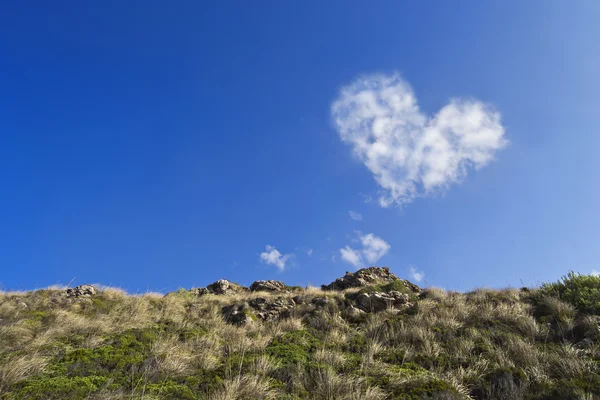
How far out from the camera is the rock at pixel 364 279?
750 inches

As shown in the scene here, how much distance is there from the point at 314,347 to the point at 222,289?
12.6 m

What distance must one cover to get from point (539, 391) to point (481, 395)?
0.95 meters

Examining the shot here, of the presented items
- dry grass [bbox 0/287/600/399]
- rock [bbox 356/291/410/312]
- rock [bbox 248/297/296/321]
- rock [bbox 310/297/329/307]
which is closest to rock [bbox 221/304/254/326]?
dry grass [bbox 0/287/600/399]

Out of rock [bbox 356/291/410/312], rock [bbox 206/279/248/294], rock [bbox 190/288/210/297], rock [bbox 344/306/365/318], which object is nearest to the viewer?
rock [bbox 344/306/365/318]

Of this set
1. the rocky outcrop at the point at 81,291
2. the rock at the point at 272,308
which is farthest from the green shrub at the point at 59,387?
the rocky outcrop at the point at 81,291

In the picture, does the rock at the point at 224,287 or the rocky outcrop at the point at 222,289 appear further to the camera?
the rock at the point at 224,287

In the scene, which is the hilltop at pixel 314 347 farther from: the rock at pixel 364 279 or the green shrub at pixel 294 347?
the rock at pixel 364 279

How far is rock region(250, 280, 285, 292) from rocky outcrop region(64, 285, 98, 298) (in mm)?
8675

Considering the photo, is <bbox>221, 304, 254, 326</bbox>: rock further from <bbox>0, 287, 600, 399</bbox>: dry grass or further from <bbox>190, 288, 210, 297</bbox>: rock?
<bbox>190, 288, 210, 297</bbox>: rock

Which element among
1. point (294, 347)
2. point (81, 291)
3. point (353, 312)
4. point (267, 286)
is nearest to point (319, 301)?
point (353, 312)

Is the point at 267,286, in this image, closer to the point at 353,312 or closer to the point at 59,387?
the point at 353,312

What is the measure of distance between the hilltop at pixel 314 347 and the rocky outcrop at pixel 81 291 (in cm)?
10

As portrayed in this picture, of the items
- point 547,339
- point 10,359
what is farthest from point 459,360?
point 10,359

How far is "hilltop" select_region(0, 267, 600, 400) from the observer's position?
5844mm
